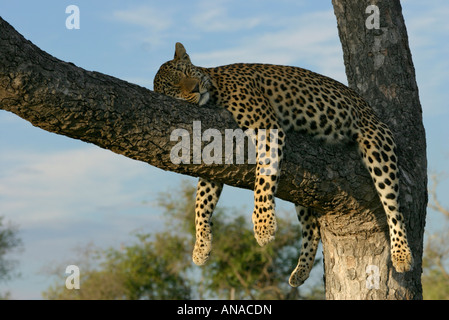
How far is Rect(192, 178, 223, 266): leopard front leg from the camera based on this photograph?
6.95m

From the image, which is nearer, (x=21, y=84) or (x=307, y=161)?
(x=21, y=84)

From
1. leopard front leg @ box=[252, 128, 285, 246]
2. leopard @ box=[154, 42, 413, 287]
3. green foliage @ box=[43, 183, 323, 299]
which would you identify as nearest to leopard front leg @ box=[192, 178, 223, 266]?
leopard @ box=[154, 42, 413, 287]

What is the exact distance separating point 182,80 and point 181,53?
43 centimetres

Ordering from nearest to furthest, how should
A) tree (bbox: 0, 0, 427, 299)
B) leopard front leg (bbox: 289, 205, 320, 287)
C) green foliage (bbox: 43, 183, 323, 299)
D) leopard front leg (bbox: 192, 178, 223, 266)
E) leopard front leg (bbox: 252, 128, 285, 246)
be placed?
tree (bbox: 0, 0, 427, 299) → leopard front leg (bbox: 252, 128, 285, 246) → leopard front leg (bbox: 192, 178, 223, 266) → leopard front leg (bbox: 289, 205, 320, 287) → green foliage (bbox: 43, 183, 323, 299)

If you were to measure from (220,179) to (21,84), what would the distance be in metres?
2.13

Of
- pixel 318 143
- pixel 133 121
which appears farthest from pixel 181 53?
pixel 318 143

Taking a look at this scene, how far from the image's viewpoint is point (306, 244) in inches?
309

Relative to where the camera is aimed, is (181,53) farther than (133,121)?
Yes

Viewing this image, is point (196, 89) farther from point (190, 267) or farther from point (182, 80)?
point (190, 267)

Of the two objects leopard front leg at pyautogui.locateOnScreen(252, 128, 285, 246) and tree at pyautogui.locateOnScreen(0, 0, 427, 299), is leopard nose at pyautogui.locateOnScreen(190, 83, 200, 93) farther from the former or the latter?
leopard front leg at pyautogui.locateOnScreen(252, 128, 285, 246)

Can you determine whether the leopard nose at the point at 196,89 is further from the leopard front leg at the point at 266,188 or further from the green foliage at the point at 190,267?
the green foliage at the point at 190,267
